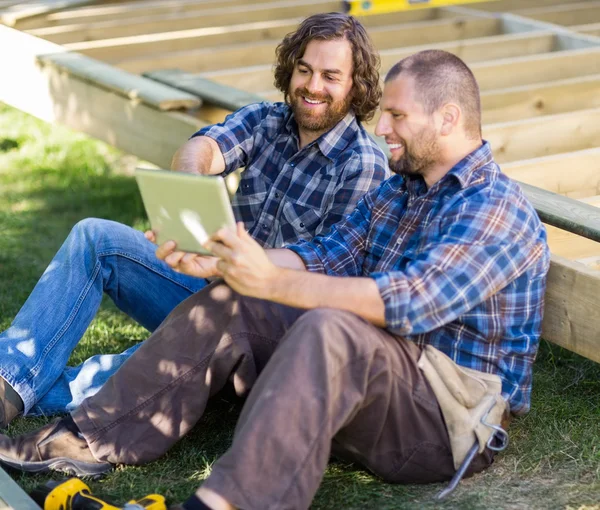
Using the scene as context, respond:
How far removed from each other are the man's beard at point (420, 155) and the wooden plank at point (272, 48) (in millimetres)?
3335

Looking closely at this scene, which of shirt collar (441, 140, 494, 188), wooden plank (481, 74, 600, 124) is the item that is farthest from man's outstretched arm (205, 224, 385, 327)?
wooden plank (481, 74, 600, 124)

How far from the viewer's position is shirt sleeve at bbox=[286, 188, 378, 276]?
2.98 metres

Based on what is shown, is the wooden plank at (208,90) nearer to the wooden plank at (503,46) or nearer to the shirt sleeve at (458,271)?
the wooden plank at (503,46)

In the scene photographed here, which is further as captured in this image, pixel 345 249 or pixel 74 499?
pixel 345 249

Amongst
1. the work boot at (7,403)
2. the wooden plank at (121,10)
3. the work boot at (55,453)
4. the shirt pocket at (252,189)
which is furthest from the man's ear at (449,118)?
the wooden plank at (121,10)

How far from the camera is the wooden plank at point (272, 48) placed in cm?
591

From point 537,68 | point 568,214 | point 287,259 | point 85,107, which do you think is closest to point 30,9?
point 85,107

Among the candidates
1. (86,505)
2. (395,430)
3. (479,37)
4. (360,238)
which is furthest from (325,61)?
(479,37)

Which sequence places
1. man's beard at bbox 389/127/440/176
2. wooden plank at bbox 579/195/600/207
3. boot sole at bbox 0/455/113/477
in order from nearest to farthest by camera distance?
1. man's beard at bbox 389/127/440/176
2. boot sole at bbox 0/455/113/477
3. wooden plank at bbox 579/195/600/207

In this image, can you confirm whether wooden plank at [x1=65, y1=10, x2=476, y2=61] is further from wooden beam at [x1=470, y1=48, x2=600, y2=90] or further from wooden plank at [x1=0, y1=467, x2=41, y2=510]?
wooden plank at [x1=0, y1=467, x2=41, y2=510]

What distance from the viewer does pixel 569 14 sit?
23.0ft

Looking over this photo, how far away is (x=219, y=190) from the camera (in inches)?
98.0

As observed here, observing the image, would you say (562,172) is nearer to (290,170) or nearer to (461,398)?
(290,170)

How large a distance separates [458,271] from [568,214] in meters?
0.78
